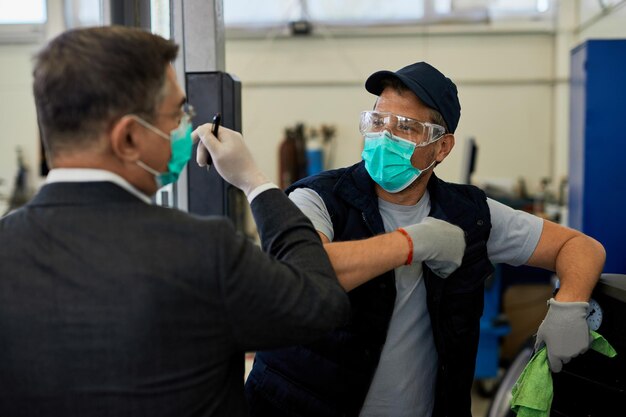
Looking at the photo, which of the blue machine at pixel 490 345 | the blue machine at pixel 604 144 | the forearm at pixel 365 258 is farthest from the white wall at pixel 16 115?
the forearm at pixel 365 258

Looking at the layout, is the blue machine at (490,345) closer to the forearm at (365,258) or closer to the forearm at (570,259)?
the forearm at (570,259)

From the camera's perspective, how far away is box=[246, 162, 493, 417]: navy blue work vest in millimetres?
1256

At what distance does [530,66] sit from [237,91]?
5.14 metres

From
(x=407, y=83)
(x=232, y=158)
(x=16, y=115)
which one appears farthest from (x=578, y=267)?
(x=16, y=115)

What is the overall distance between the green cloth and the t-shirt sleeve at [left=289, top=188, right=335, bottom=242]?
53 centimetres

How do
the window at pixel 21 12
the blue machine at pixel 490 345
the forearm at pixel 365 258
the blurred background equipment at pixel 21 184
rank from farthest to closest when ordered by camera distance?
the window at pixel 21 12
the blurred background equipment at pixel 21 184
the blue machine at pixel 490 345
the forearm at pixel 365 258

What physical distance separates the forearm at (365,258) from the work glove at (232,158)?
0.61 feet

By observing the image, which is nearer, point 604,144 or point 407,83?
point 407,83

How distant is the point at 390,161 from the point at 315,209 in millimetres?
213

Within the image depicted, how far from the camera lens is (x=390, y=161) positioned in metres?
1.34

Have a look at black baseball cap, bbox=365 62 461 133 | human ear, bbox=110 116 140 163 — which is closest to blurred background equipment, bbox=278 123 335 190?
black baseball cap, bbox=365 62 461 133

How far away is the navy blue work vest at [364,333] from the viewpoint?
4.12 ft

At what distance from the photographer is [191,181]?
1.49m

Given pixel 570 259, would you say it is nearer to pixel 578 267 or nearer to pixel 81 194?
pixel 578 267
